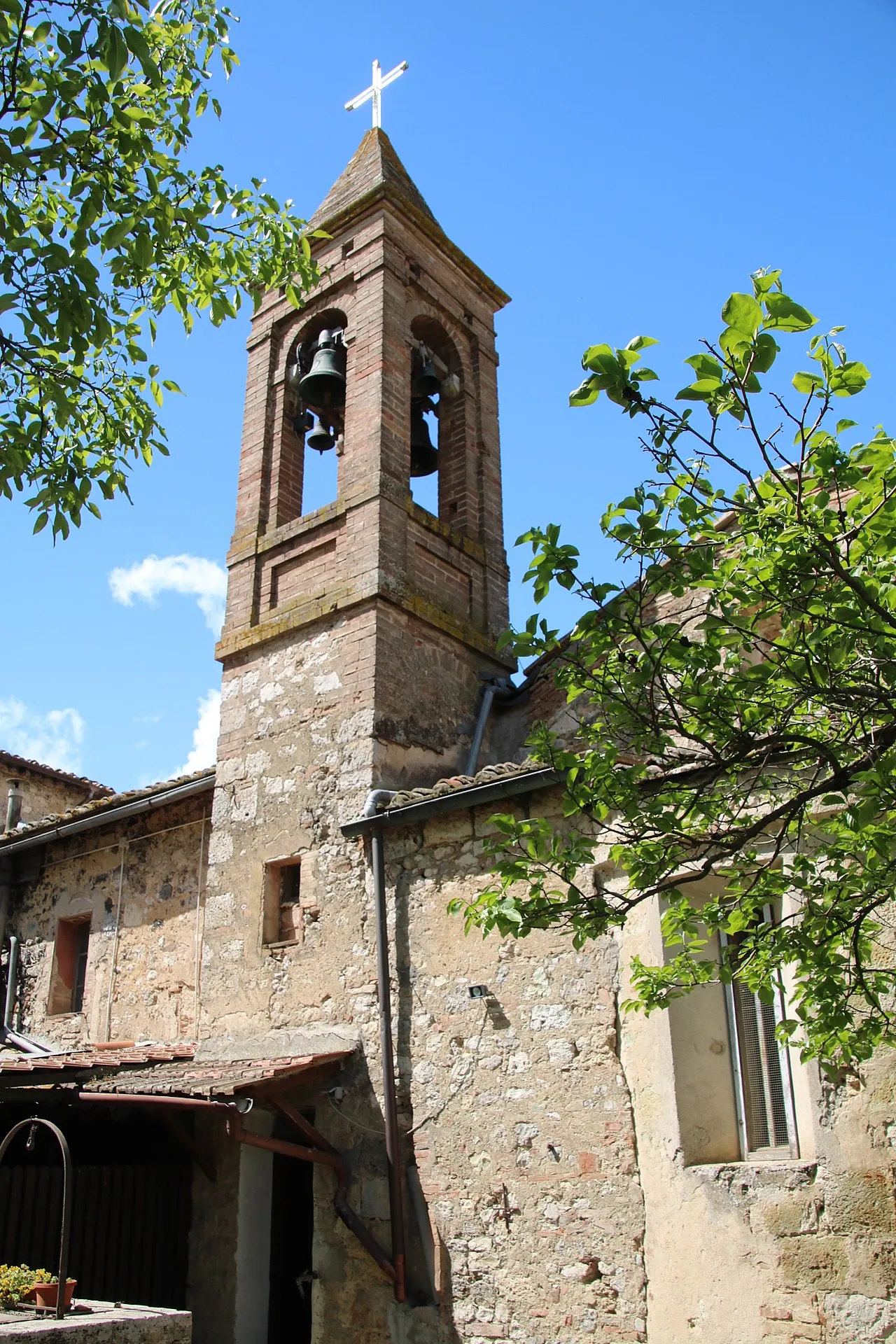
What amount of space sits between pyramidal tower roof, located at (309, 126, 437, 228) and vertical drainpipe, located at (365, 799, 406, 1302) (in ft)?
20.5

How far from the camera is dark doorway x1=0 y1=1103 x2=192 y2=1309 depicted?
7.13m

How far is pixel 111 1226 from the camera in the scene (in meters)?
7.49

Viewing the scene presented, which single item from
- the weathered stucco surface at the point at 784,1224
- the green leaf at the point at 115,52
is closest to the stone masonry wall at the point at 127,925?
the weathered stucco surface at the point at 784,1224

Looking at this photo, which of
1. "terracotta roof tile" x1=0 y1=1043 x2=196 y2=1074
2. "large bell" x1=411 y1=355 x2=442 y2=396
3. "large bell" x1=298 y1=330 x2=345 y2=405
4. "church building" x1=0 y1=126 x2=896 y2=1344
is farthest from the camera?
"large bell" x1=411 y1=355 x2=442 y2=396

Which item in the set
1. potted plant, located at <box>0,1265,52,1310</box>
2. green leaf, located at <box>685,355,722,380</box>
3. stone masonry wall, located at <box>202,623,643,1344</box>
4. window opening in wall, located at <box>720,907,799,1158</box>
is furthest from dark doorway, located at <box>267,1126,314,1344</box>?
green leaf, located at <box>685,355,722,380</box>

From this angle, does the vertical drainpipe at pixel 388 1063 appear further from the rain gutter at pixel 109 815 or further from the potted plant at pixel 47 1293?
the potted plant at pixel 47 1293

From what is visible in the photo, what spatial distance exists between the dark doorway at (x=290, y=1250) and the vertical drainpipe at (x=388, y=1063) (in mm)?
1103

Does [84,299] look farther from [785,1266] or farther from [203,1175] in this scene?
[203,1175]

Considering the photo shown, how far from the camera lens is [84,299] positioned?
4.05 metres

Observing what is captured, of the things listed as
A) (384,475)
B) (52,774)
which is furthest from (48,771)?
(384,475)

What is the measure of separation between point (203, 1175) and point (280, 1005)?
136 cm

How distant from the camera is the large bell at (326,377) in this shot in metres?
10.4

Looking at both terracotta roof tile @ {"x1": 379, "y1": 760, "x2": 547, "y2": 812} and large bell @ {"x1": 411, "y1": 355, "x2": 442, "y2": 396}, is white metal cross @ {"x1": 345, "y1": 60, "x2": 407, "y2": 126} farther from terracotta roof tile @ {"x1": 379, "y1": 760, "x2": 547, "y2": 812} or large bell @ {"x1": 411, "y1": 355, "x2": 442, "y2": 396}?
terracotta roof tile @ {"x1": 379, "y1": 760, "x2": 547, "y2": 812}

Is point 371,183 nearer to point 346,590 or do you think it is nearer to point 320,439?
point 320,439
